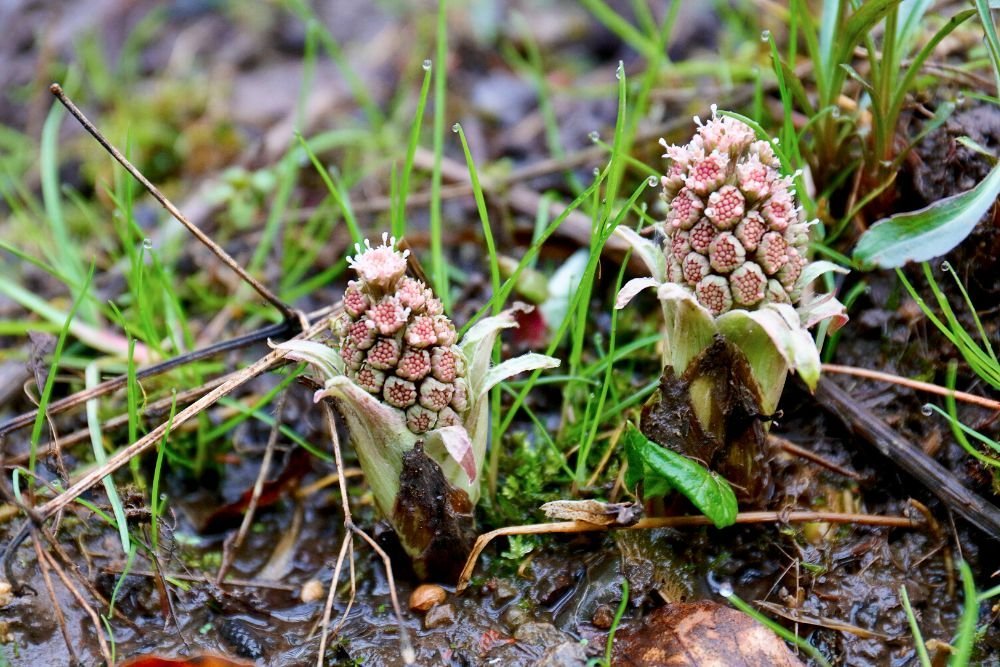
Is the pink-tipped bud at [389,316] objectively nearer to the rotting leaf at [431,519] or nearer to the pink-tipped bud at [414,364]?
the pink-tipped bud at [414,364]

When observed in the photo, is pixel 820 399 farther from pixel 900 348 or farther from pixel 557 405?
pixel 557 405

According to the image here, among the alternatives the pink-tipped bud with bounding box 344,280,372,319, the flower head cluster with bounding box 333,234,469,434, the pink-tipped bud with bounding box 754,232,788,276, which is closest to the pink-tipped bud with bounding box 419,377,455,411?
the flower head cluster with bounding box 333,234,469,434

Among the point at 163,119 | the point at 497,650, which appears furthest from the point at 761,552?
the point at 163,119

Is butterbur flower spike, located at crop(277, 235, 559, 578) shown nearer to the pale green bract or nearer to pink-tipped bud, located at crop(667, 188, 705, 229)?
the pale green bract

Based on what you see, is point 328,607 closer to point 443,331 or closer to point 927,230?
point 443,331

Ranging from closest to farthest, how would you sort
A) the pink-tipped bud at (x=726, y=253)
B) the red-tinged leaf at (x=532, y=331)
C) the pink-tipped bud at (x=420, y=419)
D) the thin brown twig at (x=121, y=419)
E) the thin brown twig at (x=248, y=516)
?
1. the pink-tipped bud at (x=726, y=253)
2. the pink-tipped bud at (x=420, y=419)
3. the thin brown twig at (x=248, y=516)
4. the thin brown twig at (x=121, y=419)
5. the red-tinged leaf at (x=532, y=331)

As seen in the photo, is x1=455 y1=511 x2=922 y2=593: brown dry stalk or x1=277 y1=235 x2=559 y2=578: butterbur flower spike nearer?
x1=277 y1=235 x2=559 y2=578: butterbur flower spike

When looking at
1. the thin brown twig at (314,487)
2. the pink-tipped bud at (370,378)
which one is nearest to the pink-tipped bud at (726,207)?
the pink-tipped bud at (370,378)
